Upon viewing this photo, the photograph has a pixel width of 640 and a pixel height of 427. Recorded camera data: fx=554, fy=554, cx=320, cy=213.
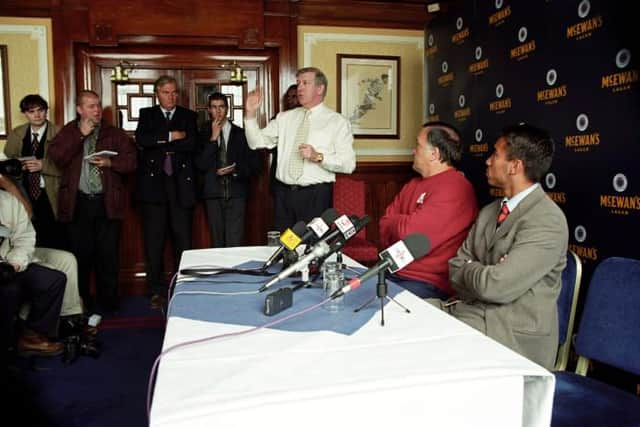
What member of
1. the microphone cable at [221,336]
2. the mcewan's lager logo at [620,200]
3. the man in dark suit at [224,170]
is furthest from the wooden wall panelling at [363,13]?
the microphone cable at [221,336]

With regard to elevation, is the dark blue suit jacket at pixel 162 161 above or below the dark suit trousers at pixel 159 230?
above

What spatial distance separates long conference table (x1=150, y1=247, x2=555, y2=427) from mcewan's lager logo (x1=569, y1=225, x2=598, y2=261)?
1588 mm

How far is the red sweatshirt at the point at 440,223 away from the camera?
8.47 feet

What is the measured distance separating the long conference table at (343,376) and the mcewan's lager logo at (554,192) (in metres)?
1.74

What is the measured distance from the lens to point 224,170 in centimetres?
443

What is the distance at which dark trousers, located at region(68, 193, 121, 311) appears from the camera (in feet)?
13.7

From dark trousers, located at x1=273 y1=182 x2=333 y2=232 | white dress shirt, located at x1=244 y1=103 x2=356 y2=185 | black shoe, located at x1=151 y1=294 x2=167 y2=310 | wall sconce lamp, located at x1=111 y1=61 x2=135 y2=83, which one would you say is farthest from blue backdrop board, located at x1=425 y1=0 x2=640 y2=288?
wall sconce lamp, located at x1=111 y1=61 x2=135 y2=83

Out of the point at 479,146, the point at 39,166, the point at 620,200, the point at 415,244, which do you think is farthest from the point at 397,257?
the point at 39,166

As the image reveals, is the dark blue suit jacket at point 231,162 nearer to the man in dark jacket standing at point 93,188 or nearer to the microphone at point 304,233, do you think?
the man in dark jacket standing at point 93,188

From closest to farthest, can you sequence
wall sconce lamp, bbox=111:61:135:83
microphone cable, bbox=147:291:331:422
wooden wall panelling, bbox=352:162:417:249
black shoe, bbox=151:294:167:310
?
microphone cable, bbox=147:291:331:422 → black shoe, bbox=151:294:167:310 → wall sconce lamp, bbox=111:61:135:83 → wooden wall panelling, bbox=352:162:417:249

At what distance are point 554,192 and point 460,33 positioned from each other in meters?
1.67

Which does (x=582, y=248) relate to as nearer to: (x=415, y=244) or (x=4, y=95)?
(x=415, y=244)

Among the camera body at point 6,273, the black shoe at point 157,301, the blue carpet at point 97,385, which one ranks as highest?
the camera body at point 6,273

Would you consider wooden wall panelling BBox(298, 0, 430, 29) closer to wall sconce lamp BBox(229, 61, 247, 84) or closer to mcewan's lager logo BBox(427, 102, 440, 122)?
wall sconce lamp BBox(229, 61, 247, 84)
